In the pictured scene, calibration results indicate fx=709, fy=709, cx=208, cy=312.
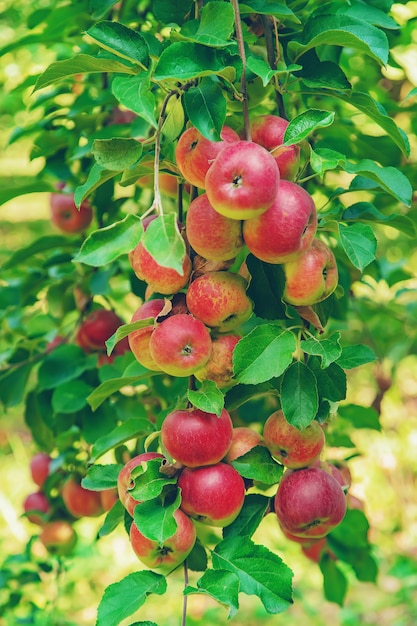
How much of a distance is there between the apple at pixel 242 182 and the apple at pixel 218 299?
0.29 ft

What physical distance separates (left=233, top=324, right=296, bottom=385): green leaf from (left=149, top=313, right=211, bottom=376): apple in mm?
33

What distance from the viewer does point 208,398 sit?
647mm

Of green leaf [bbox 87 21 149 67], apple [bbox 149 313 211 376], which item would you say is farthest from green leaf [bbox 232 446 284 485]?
green leaf [bbox 87 21 149 67]

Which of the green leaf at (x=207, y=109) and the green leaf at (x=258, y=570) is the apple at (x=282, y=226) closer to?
the green leaf at (x=207, y=109)

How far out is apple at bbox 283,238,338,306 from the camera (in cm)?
69

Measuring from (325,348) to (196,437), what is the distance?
15 centimetres

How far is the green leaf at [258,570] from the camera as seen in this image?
63 centimetres

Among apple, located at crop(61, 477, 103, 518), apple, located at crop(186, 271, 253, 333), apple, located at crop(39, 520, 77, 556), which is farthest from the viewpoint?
apple, located at crop(39, 520, 77, 556)

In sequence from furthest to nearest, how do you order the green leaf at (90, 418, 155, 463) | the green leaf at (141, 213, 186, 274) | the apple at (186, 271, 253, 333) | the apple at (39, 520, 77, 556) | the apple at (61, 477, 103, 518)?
the apple at (39, 520, 77, 556), the apple at (61, 477, 103, 518), the green leaf at (90, 418, 155, 463), the apple at (186, 271, 253, 333), the green leaf at (141, 213, 186, 274)

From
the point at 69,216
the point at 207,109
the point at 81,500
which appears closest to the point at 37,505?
the point at 81,500

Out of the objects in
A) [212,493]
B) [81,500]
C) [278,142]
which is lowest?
[81,500]

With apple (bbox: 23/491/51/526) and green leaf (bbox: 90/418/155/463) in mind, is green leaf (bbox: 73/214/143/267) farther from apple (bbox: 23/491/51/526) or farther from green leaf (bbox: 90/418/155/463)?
apple (bbox: 23/491/51/526)

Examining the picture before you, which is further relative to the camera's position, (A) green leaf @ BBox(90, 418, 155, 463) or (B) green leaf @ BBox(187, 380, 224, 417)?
(A) green leaf @ BBox(90, 418, 155, 463)

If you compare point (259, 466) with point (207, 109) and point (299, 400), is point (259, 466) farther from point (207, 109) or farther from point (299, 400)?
point (207, 109)
